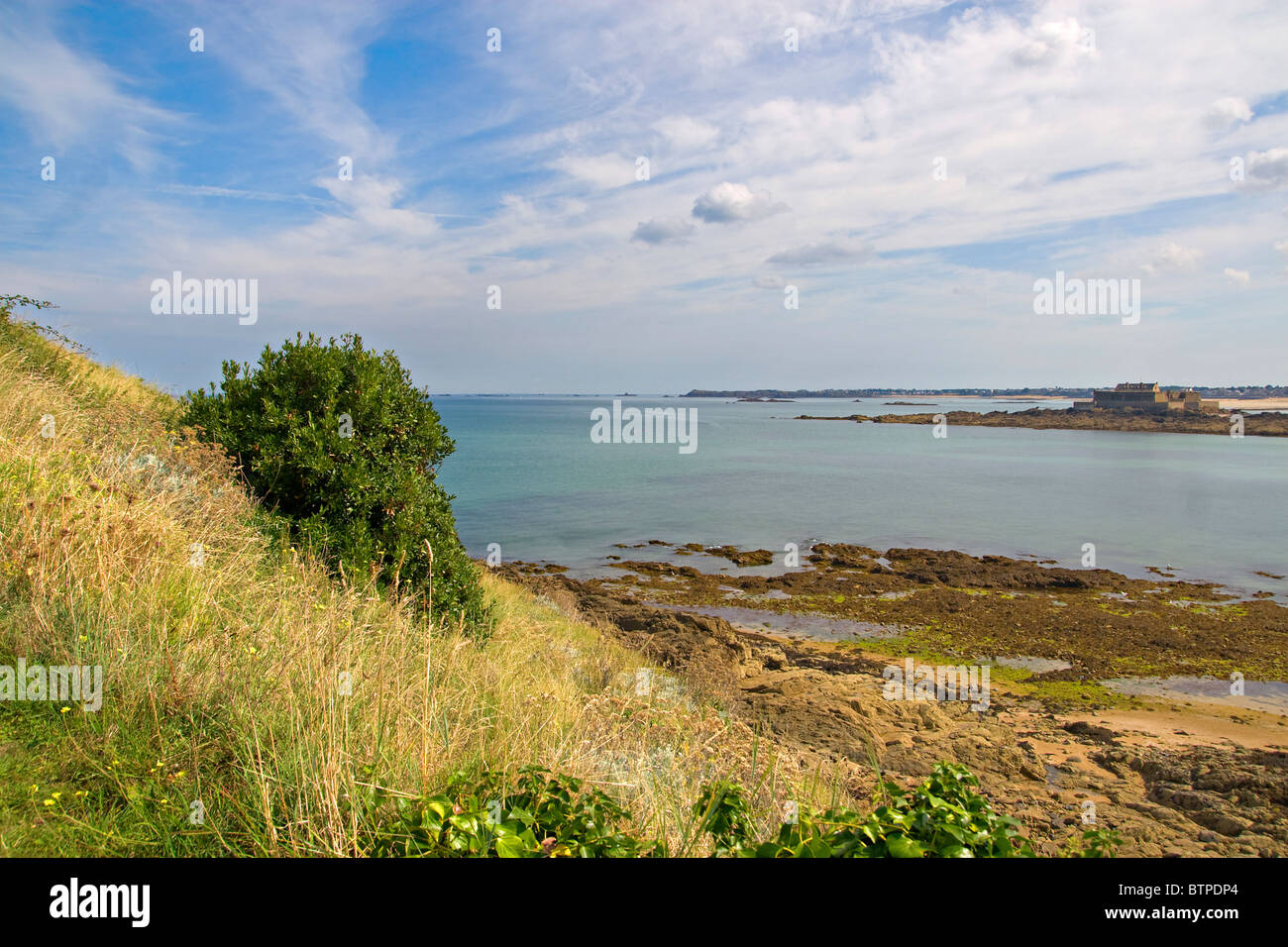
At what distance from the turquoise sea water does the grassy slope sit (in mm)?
17371

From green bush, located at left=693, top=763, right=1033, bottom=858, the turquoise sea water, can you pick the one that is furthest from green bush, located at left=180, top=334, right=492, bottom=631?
the turquoise sea water

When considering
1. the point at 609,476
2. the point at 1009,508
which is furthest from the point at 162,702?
the point at 609,476

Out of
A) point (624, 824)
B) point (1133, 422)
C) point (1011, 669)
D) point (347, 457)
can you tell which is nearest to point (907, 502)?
point (1011, 669)

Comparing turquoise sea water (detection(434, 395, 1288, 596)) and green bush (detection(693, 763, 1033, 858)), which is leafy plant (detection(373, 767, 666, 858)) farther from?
turquoise sea water (detection(434, 395, 1288, 596))

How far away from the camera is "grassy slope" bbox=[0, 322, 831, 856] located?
139 inches

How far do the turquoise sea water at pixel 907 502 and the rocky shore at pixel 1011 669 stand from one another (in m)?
3.53

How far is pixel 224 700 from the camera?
4379mm

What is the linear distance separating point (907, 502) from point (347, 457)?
3258cm

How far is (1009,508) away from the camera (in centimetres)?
3450

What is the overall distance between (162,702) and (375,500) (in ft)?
14.7

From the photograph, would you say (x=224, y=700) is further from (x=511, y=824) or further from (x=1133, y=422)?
(x=1133, y=422)

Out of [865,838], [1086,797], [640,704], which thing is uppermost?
[865,838]
